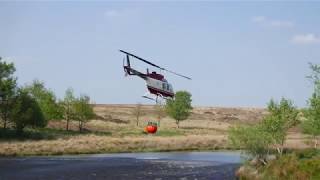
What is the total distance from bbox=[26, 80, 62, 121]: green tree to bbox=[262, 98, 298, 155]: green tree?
5541 centimetres

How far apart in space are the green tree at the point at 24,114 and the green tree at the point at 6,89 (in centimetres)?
120

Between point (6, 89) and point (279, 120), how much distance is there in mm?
53522

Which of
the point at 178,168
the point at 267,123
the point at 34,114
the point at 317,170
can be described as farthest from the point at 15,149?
the point at 317,170

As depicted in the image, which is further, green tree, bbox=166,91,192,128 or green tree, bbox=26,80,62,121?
green tree, bbox=166,91,192,128

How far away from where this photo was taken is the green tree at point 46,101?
113500mm

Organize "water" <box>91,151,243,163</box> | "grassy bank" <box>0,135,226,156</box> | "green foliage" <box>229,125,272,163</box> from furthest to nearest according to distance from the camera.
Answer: "water" <box>91,151,243,163</box>
"grassy bank" <box>0,135,226,156</box>
"green foliage" <box>229,125,272,163</box>

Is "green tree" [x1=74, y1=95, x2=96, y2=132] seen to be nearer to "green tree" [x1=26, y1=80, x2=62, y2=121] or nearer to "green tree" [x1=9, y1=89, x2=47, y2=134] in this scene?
"green tree" [x1=26, y1=80, x2=62, y2=121]

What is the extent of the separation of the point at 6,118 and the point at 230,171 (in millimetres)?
47866

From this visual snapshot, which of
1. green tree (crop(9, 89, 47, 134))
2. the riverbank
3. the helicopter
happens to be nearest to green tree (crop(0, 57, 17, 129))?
green tree (crop(9, 89, 47, 134))

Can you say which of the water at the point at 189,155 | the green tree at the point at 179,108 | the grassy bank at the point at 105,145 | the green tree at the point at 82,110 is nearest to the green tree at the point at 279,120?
the water at the point at 189,155

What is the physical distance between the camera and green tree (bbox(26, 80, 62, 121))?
113500 mm

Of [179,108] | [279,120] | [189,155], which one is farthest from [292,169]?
[179,108]

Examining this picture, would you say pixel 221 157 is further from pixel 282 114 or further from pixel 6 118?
pixel 6 118

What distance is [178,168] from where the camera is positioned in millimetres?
67750
